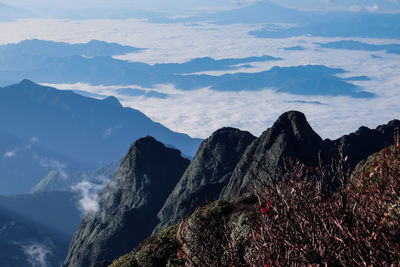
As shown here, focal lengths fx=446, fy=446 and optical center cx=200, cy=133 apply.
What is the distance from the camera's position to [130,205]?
125 m

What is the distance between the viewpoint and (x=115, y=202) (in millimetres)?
132375

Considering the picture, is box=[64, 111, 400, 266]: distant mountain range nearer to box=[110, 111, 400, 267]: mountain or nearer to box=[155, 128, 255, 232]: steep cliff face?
box=[155, 128, 255, 232]: steep cliff face

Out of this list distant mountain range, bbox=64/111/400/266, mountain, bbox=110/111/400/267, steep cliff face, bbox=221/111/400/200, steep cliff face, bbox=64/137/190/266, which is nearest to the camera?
mountain, bbox=110/111/400/267

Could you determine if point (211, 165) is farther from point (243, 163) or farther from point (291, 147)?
point (291, 147)

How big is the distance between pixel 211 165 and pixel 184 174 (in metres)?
8.77

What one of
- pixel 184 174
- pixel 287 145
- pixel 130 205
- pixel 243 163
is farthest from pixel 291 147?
pixel 130 205

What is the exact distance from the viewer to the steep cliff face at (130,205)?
112688 mm

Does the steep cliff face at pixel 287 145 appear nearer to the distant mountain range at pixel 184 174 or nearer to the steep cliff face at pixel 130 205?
the distant mountain range at pixel 184 174

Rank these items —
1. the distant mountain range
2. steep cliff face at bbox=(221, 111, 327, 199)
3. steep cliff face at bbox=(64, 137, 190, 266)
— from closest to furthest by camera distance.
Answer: steep cliff face at bbox=(221, 111, 327, 199) < the distant mountain range < steep cliff face at bbox=(64, 137, 190, 266)

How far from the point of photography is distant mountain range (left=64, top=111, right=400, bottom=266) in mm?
92938

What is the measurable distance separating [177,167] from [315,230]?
126597 mm

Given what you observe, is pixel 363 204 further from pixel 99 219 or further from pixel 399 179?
pixel 99 219

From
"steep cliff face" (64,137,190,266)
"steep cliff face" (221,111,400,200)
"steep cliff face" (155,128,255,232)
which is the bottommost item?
"steep cliff face" (64,137,190,266)

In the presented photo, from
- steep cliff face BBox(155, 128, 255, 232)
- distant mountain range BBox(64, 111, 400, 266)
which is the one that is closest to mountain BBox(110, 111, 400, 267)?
steep cliff face BBox(155, 128, 255, 232)
